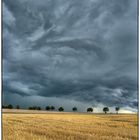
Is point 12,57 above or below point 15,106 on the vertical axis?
above

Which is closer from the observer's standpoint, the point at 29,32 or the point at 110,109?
the point at 29,32

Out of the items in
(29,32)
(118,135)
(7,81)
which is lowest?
(118,135)

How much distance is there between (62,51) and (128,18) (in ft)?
1.83

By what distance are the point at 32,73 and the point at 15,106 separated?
0.92 ft

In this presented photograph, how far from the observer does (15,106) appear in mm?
2586

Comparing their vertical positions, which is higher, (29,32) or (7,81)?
(29,32)

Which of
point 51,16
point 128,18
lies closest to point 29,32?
point 51,16

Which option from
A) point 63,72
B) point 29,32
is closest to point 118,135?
point 63,72

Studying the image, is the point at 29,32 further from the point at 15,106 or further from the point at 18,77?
the point at 15,106

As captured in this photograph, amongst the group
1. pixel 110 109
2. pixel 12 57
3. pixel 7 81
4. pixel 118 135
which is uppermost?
pixel 12 57

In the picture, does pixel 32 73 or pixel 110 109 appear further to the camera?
pixel 110 109

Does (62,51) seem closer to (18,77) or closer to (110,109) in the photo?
(18,77)

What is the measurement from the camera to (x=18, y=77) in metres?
2.63

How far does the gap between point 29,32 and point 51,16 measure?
21cm
